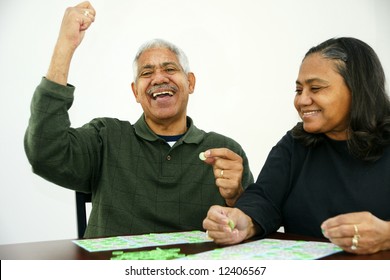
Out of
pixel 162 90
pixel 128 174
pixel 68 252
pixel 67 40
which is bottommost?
pixel 68 252

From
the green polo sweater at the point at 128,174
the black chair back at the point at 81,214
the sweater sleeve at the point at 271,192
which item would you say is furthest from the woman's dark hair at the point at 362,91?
the black chair back at the point at 81,214

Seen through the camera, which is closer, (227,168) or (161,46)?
(227,168)

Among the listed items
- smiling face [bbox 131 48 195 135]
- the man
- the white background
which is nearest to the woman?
the man

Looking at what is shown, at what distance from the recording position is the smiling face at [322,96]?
4.90 ft

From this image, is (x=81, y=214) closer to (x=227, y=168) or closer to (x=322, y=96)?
(x=227, y=168)

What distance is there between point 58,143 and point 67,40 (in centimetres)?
39

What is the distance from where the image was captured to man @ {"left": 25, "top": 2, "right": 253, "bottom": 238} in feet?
5.26

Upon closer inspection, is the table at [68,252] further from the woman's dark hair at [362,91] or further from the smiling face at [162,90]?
the smiling face at [162,90]

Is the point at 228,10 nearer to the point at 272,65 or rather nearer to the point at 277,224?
the point at 272,65

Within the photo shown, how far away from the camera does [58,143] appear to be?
5.47ft

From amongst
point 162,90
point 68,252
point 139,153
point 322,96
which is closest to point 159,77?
point 162,90

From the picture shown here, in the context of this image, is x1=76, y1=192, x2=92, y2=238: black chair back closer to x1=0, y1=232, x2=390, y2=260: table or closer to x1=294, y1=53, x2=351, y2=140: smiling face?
x1=0, y1=232, x2=390, y2=260: table

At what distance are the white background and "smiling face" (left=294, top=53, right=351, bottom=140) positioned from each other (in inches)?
58.4
